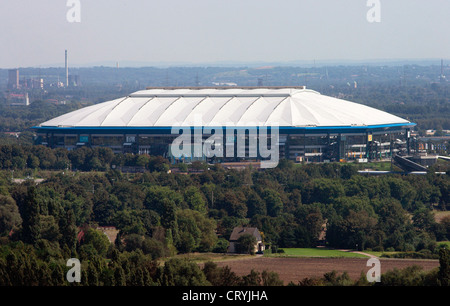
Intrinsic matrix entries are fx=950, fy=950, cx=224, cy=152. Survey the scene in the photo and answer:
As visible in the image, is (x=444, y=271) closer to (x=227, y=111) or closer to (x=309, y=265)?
(x=309, y=265)

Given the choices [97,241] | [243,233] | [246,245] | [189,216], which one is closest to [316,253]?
[246,245]

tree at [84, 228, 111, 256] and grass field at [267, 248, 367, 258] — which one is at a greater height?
tree at [84, 228, 111, 256]

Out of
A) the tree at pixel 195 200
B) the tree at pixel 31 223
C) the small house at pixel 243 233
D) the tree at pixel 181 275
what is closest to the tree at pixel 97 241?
the tree at pixel 31 223

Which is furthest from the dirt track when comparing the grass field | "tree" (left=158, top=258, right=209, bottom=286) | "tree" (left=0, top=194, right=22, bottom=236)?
"tree" (left=0, top=194, right=22, bottom=236)

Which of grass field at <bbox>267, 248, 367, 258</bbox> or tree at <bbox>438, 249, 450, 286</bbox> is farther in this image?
grass field at <bbox>267, 248, 367, 258</bbox>

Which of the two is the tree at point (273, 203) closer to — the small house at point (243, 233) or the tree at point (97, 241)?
the small house at point (243, 233)

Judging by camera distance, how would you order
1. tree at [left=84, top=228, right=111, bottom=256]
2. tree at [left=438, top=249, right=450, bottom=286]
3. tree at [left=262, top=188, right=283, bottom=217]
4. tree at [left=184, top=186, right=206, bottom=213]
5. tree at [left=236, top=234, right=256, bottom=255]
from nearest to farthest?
tree at [left=438, top=249, right=450, bottom=286] < tree at [left=84, top=228, right=111, bottom=256] < tree at [left=236, top=234, right=256, bottom=255] < tree at [left=184, top=186, right=206, bottom=213] < tree at [left=262, top=188, right=283, bottom=217]

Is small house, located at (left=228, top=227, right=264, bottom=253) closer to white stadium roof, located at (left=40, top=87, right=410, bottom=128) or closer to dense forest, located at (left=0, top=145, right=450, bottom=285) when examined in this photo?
dense forest, located at (left=0, top=145, right=450, bottom=285)
